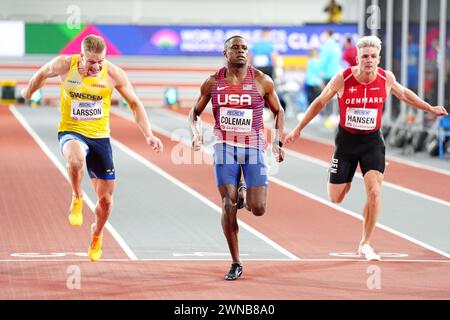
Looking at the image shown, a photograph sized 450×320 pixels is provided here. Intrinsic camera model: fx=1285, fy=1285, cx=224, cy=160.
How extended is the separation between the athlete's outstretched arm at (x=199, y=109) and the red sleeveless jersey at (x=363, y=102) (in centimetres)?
173

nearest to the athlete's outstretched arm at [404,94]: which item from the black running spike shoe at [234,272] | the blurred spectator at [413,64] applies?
the black running spike shoe at [234,272]

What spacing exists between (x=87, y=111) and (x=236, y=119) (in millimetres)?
1418

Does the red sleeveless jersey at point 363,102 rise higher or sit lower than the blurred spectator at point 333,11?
higher

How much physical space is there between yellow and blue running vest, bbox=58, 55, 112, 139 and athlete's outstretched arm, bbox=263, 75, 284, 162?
1460 mm

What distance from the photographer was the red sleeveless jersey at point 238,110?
36.7 feet

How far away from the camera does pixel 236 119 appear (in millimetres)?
11203

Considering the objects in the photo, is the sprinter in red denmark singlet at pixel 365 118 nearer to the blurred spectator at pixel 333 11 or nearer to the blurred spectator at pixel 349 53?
the blurred spectator at pixel 349 53

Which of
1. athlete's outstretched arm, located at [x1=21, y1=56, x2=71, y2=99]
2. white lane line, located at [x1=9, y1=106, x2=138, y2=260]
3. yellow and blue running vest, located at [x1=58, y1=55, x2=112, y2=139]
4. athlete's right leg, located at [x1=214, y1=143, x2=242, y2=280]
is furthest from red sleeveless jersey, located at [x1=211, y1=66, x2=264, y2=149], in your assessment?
white lane line, located at [x1=9, y1=106, x2=138, y2=260]

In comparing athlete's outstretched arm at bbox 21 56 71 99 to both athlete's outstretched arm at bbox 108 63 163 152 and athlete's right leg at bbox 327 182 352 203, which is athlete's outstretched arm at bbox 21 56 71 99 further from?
athlete's right leg at bbox 327 182 352 203

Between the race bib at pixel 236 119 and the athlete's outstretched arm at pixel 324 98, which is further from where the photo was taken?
the athlete's outstretched arm at pixel 324 98

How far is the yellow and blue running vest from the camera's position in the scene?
1157 centimetres

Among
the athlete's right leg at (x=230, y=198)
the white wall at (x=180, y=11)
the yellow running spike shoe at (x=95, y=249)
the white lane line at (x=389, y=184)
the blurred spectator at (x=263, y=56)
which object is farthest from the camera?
the white wall at (x=180, y=11)

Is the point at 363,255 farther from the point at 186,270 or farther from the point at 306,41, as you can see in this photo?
the point at 306,41

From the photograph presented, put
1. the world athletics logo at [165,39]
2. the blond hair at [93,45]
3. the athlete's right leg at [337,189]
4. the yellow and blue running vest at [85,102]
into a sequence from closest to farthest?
the blond hair at [93,45], the yellow and blue running vest at [85,102], the athlete's right leg at [337,189], the world athletics logo at [165,39]
